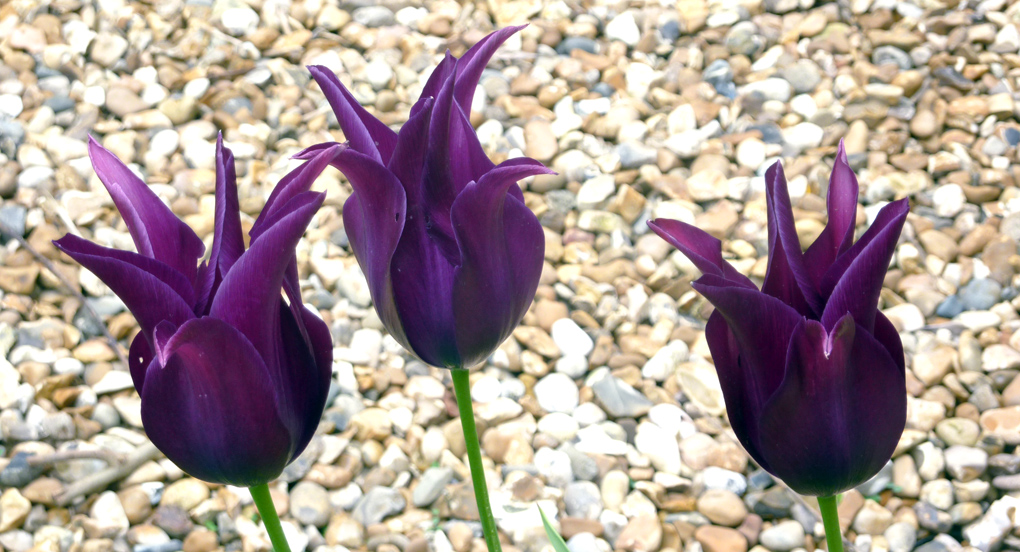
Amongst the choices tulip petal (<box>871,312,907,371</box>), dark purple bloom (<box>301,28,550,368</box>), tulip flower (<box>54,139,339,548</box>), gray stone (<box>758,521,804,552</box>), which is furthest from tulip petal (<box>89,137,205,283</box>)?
gray stone (<box>758,521,804,552</box>)

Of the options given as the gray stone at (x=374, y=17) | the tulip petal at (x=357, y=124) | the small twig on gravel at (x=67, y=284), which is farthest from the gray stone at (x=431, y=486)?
the gray stone at (x=374, y=17)

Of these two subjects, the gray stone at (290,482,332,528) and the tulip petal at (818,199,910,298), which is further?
the gray stone at (290,482,332,528)

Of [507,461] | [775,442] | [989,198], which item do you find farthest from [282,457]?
[989,198]

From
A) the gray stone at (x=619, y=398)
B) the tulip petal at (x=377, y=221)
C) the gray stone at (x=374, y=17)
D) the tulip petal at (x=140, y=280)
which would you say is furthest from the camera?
the gray stone at (x=374, y=17)

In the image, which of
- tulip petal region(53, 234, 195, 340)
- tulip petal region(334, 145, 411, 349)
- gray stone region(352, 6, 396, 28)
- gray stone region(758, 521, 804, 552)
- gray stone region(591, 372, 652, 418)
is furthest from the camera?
gray stone region(352, 6, 396, 28)

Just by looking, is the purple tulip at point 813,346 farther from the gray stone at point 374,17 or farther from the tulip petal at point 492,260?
the gray stone at point 374,17

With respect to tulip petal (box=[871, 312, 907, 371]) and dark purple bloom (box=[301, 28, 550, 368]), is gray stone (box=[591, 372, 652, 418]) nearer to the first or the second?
dark purple bloom (box=[301, 28, 550, 368])

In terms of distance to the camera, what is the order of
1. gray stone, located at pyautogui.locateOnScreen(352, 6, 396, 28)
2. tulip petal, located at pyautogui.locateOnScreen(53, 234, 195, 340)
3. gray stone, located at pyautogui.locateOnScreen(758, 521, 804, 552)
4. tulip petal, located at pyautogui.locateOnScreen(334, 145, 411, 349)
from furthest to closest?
gray stone, located at pyautogui.locateOnScreen(352, 6, 396, 28)
gray stone, located at pyautogui.locateOnScreen(758, 521, 804, 552)
tulip petal, located at pyautogui.locateOnScreen(334, 145, 411, 349)
tulip petal, located at pyautogui.locateOnScreen(53, 234, 195, 340)
